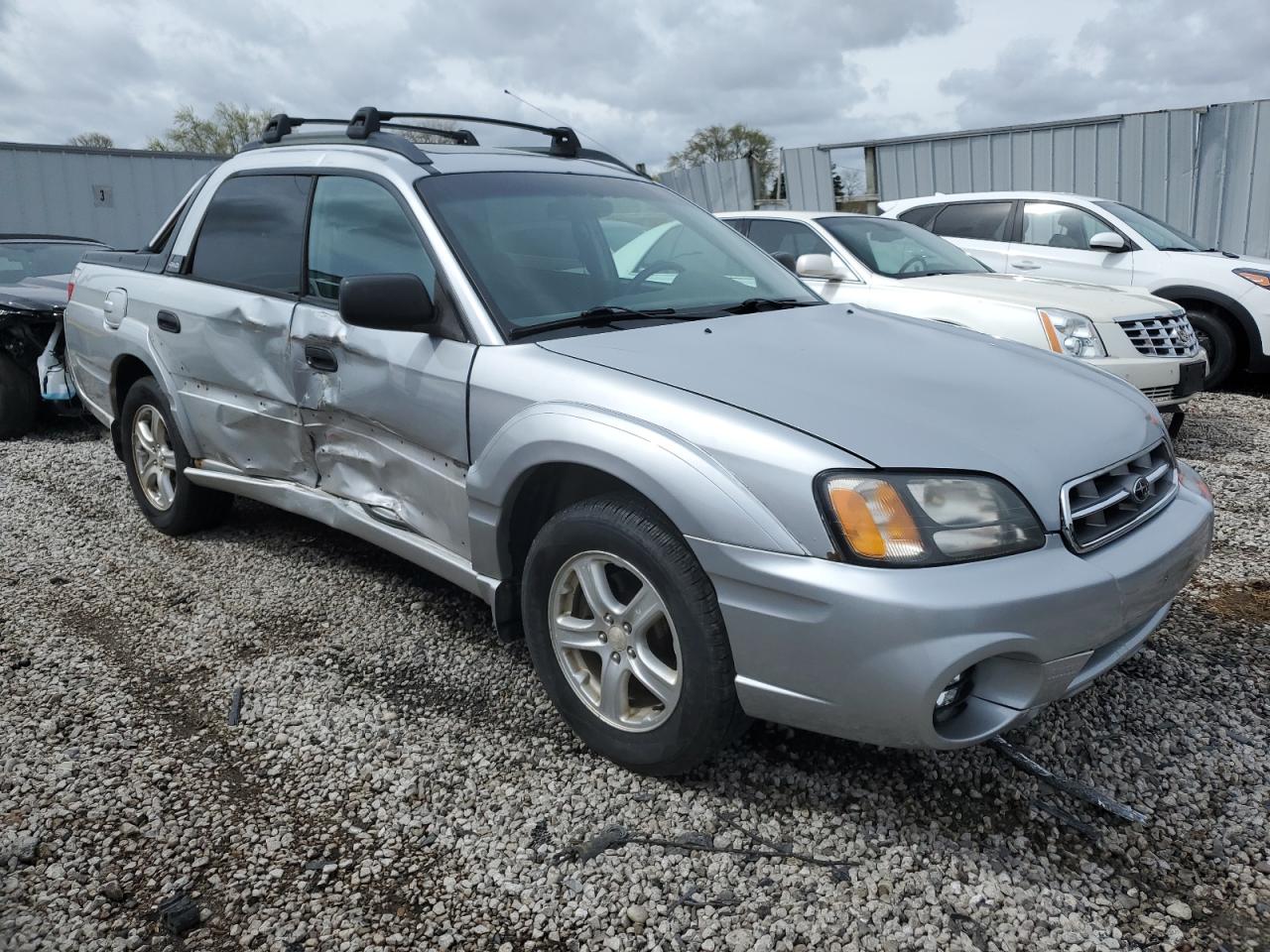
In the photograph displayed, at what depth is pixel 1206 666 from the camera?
318 centimetres

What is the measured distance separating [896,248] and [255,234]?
465 centimetres

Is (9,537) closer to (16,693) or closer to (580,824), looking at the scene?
(16,693)

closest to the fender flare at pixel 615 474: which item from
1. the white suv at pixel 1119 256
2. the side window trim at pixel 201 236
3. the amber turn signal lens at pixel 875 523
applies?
the amber turn signal lens at pixel 875 523

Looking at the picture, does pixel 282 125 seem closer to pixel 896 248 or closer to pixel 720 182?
pixel 896 248

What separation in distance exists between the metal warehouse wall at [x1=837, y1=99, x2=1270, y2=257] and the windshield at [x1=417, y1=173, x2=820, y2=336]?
31.4 ft

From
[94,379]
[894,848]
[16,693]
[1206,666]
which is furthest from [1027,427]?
[94,379]

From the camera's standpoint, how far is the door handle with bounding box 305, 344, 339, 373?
3324 millimetres

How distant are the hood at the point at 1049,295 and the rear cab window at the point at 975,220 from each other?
226 cm

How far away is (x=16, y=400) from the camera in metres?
6.98

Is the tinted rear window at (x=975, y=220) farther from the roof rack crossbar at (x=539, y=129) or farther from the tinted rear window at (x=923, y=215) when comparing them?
the roof rack crossbar at (x=539, y=129)

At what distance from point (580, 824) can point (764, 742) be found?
61 centimetres

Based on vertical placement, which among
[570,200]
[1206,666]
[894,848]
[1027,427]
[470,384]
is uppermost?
[570,200]

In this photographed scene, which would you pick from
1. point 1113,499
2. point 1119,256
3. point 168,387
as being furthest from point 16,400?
point 1119,256

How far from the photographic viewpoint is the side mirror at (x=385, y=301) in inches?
110
